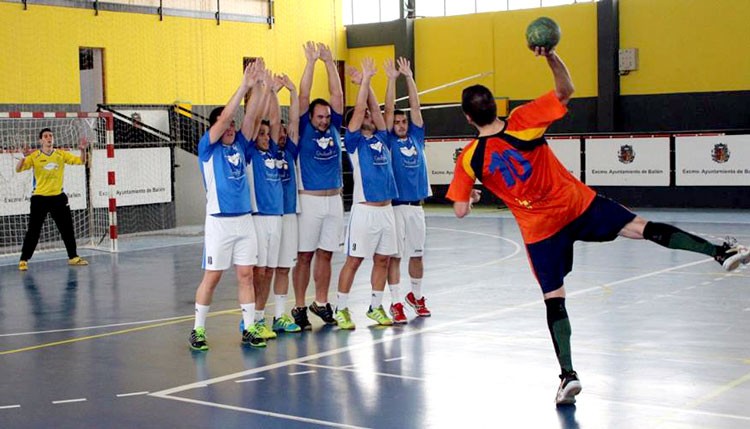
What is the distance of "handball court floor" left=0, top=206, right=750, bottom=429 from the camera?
675 cm

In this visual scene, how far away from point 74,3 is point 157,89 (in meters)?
3.01

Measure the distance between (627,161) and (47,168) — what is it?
15.1m

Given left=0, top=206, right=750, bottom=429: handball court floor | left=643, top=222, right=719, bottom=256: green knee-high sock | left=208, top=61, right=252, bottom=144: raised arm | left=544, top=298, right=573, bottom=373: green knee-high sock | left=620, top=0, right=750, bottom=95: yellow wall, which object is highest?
left=620, top=0, right=750, bottom=95: yellow wall

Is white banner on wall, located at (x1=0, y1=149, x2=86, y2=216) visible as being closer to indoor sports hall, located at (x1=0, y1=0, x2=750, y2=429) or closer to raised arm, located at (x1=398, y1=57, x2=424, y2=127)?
indoor sports hall, located at (x1=0, y1=0, x2=750, y2=429)

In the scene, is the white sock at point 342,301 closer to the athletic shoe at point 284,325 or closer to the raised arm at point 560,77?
the athletic shoe at point 284,325

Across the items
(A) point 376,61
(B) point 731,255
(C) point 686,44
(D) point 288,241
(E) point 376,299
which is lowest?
(E) point 376,299

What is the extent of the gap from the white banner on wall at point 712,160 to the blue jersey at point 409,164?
52.3 feet

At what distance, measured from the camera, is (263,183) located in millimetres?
9430

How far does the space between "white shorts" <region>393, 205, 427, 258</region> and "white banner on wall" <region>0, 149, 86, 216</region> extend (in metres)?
10.7

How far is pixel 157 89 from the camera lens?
2677 cm

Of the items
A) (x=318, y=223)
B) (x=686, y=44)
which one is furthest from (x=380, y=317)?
(x=686, y=44)

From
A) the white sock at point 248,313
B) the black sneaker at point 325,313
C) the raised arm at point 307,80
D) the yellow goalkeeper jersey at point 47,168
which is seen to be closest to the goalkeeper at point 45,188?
the yellow goalkeeper jersey at point 47,168

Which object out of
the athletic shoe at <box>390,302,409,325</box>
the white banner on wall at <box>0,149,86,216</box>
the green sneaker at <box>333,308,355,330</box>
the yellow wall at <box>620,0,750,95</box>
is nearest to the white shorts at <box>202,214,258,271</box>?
the green sneaker at <box>333,308,355,330</box>

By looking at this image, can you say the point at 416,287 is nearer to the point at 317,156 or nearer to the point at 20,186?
the point at 317,156
